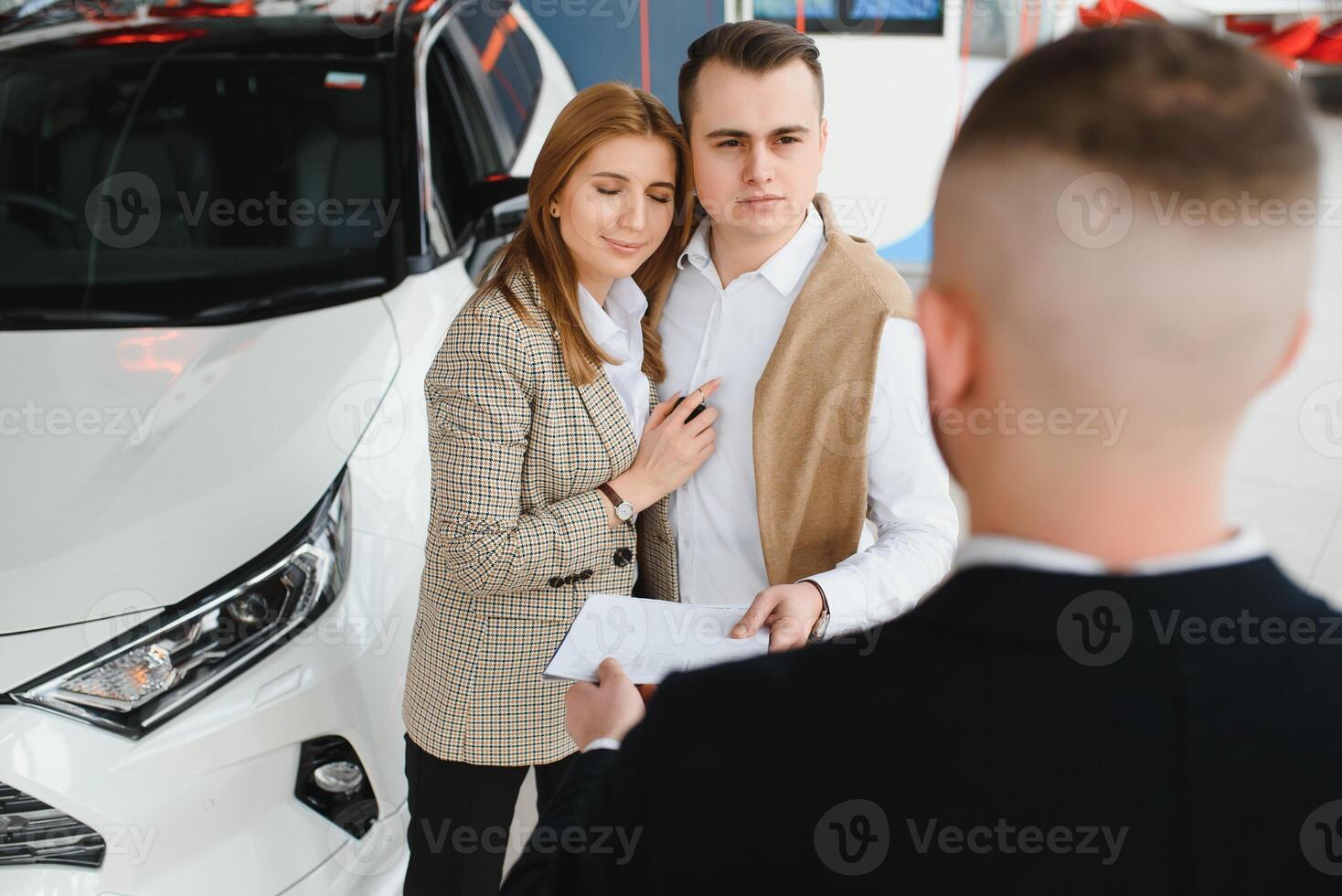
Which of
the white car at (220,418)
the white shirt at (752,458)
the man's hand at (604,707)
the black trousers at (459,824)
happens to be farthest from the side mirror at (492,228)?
the man's hand at (604,707)

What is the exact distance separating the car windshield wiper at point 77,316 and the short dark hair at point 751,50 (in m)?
1.20

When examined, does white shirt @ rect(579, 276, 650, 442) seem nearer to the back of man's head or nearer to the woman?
the woman

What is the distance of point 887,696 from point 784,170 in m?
1.02

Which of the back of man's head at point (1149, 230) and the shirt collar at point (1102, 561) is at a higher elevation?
the back of man's head at point (1149, 230)

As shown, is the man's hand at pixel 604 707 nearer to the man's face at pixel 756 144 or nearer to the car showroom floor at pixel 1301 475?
Result: the man's face at pixel 756 144

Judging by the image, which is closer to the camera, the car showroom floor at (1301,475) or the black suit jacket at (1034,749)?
the black suit jacket at (1034,749)

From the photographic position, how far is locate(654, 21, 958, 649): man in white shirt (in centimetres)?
148

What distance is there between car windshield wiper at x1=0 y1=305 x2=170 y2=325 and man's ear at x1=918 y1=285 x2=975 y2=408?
6.22ft

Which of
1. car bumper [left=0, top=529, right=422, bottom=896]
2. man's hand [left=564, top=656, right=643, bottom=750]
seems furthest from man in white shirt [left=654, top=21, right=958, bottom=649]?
car bumper [left=0, top=529, right=422, bottom=896]

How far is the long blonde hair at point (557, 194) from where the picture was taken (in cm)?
150

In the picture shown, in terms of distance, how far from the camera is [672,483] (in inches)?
60.0

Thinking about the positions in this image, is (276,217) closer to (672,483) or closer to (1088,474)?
(672,483)

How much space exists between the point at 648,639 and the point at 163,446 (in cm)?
94

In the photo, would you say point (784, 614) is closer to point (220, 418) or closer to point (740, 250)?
point (740, 250)
